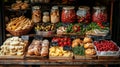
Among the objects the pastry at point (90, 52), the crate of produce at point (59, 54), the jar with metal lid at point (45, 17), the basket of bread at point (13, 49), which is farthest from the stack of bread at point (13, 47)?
the pastry at point (90, 52)

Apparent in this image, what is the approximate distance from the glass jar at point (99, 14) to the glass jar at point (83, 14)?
0.15 meters

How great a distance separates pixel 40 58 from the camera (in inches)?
238

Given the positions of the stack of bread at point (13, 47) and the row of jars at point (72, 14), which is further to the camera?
the row of jars at point (72, 14)

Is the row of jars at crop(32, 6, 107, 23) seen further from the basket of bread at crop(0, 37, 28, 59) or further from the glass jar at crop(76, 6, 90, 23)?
the basket of bread at crop(0, 37, 28, 59)

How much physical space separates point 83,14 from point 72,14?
231mm

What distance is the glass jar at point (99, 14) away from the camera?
264 inches

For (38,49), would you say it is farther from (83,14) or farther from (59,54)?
(83,14)

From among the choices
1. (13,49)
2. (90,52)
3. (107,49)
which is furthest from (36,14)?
(107,49)

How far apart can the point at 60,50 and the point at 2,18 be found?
145 cm

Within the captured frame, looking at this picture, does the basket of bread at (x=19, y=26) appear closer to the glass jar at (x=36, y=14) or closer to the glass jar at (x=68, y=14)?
the glass jar at (x=36, y=14)

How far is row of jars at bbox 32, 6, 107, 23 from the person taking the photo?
6730mm

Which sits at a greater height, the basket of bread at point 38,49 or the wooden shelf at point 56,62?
the basket of bread at point 38,49

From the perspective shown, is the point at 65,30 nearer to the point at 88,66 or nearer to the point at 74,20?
the point at 74,20

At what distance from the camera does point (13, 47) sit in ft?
20.1
